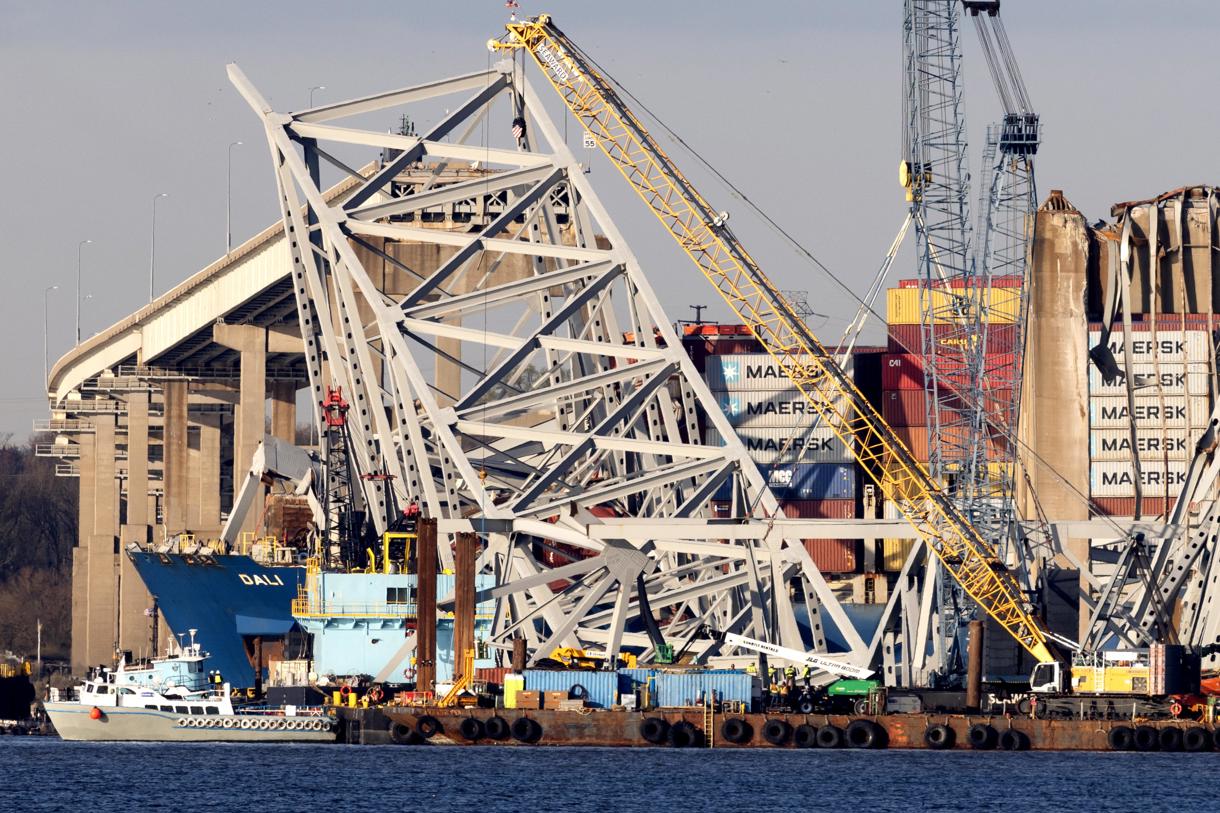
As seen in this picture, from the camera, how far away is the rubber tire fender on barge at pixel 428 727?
269 ft

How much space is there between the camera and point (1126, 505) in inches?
4449

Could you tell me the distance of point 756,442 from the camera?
4606 inches

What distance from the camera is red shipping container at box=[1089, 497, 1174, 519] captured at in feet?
369

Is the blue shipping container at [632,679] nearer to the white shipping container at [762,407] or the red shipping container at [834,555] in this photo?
the red shipping container at [834,555]

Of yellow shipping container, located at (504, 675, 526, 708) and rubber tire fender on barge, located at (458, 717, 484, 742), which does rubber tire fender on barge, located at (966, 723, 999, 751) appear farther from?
rubber tire fender on barge, located at (458, 717, 484, 742)

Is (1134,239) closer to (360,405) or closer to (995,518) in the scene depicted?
(995,518)

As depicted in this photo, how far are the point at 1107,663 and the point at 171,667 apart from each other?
31490 mm

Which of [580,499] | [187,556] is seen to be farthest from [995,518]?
[187,556]

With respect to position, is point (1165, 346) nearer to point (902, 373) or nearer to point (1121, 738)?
point (902, 373)

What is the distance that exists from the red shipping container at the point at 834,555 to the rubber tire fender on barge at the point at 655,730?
3209 centimetres

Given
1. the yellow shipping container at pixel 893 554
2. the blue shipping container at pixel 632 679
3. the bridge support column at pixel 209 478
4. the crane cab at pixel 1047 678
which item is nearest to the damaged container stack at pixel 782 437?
the yellow shipping container at pixel 893 554

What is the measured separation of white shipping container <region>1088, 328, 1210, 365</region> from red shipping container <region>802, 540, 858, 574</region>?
14.1m

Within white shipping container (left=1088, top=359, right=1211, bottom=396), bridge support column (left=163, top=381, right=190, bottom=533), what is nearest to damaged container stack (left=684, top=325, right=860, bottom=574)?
white shipping container (left=1088, top=359, right=1211, bottom=396)

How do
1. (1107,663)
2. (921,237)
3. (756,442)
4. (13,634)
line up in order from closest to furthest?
(1107,663)
(921,237)
(756,442)
(13,634)
